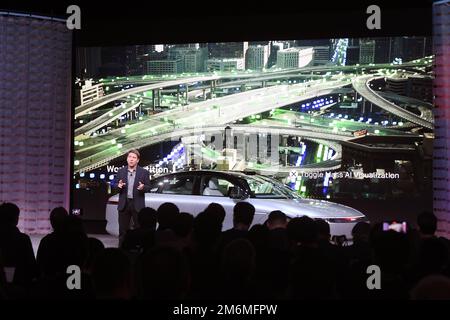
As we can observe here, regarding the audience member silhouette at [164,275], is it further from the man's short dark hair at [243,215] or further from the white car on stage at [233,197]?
the white car on stage at [233,197]

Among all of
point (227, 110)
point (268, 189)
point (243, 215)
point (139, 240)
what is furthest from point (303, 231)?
point (227, 110)

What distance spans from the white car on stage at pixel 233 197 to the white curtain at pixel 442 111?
1.08 m

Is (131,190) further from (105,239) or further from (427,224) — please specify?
(427,224)

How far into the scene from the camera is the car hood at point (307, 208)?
31.9 feet

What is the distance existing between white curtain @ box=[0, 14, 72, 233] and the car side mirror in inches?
130

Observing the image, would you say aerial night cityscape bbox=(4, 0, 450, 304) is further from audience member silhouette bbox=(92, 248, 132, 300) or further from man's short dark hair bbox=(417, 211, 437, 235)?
audience member silhouette bbox=(92, 248, 132, 300)

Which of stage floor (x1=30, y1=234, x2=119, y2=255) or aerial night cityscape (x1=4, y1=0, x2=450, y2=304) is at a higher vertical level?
aerial night cityscape (x1=4, y1=0, x2=450, y2=304)

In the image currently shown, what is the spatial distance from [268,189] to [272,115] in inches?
65.4

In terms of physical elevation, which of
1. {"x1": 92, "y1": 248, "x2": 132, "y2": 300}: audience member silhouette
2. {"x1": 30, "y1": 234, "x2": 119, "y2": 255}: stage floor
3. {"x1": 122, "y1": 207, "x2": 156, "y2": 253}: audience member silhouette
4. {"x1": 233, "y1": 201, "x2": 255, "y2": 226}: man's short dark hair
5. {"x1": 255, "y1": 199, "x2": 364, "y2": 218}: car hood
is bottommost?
{"x1": 30, "y1": 234, "x2": 119, "y2": 255}: stage floor

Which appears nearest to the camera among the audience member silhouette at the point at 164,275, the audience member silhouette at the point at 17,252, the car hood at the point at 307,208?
the audience member silhouette at the point at 164,275

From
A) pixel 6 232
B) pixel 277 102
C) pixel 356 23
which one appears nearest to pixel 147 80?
pixel 277 102

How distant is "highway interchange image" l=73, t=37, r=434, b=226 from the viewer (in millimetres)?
11188

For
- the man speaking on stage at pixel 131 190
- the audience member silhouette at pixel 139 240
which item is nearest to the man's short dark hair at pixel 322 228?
the audience member silhouette at pixel 139 240

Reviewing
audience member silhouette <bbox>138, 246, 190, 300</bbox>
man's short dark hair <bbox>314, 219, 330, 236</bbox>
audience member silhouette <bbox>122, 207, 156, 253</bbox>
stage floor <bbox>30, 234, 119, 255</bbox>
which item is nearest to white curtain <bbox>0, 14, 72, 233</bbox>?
stage floor <bbox>30, 234, 119, 255</bbox>
